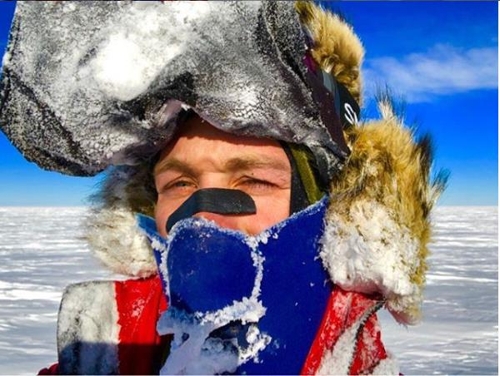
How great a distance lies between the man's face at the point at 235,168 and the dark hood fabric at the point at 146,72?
0.07m

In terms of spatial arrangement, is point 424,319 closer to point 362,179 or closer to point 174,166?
point 362,179

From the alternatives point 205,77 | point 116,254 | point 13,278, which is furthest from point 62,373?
point 13,278

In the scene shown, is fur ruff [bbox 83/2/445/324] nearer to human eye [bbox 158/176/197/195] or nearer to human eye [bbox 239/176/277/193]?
human eye [bbox 239/176/277/193]

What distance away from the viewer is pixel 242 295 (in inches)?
51.6

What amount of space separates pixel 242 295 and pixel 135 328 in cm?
54

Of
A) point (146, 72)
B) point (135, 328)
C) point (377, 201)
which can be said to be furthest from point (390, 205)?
point (135, 328)

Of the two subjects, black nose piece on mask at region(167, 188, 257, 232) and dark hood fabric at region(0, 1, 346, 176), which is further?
black nose piece on mask at region(167, 188, 257, 232)

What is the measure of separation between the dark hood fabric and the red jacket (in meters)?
0.47

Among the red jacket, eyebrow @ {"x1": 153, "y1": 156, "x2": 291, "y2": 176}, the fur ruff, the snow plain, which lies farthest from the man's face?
the snow plain

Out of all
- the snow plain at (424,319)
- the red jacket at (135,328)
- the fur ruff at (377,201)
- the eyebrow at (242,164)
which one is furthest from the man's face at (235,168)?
the snow plain at (424,319)

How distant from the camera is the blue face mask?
50.2 inches

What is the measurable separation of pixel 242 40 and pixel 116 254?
Result: 0.93 metres

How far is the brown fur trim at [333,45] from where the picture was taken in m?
1.52

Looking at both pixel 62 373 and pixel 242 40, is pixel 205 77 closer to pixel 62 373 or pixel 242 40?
pixel 242 40
